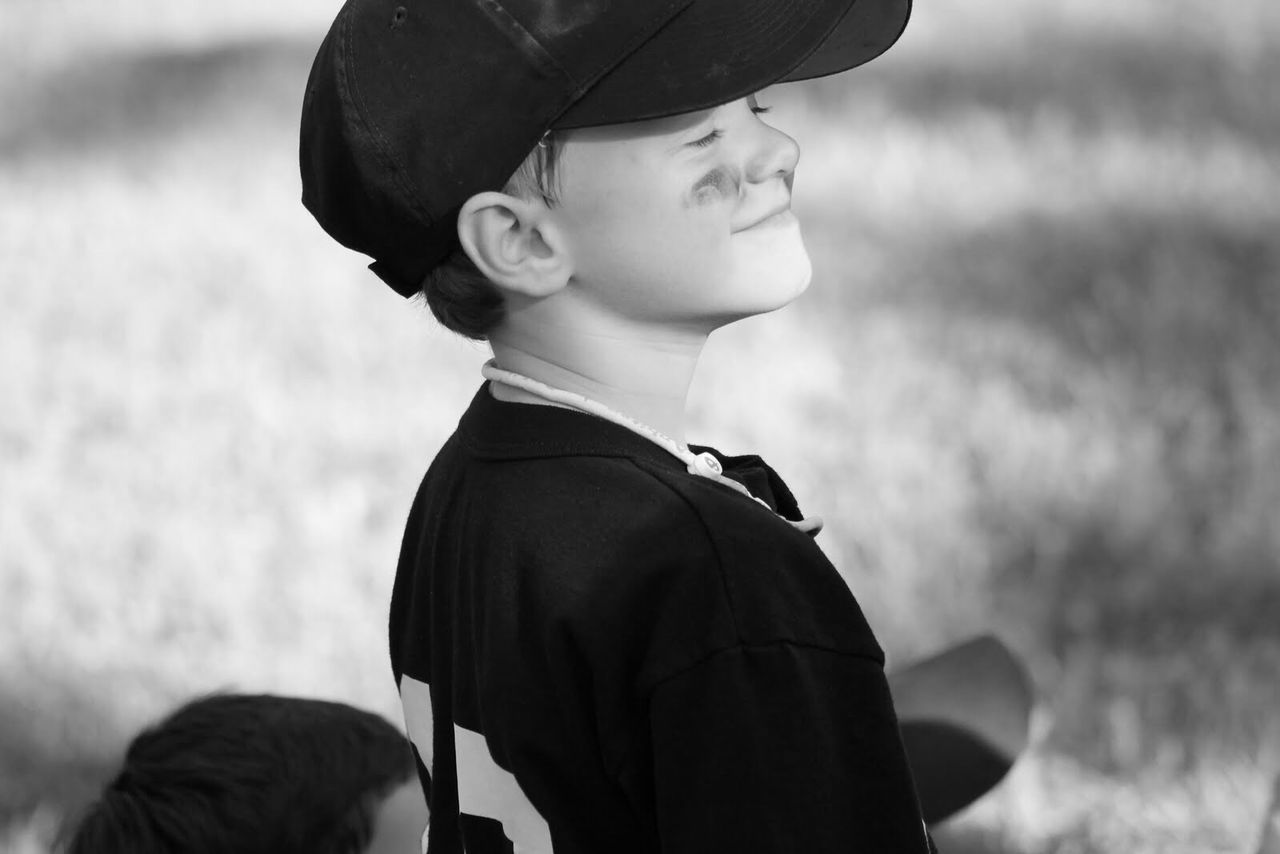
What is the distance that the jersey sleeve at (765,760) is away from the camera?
925mm

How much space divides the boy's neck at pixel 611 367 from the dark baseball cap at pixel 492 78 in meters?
0.09

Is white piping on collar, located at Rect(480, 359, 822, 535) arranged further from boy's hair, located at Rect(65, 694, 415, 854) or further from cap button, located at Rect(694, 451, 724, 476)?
boy's hair, located at Rect(65, 694, 415, 854)

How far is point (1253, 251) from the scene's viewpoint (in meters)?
3.03

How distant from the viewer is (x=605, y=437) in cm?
104

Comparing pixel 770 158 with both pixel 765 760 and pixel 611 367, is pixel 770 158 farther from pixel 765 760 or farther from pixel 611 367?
pixel 765 760

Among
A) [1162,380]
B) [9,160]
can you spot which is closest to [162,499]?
[9,160]

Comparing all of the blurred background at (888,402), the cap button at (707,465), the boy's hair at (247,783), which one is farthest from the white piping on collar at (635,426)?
the blurred background at (888,402)

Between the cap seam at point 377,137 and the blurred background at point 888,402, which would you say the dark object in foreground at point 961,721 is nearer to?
the blurred background at point 888,402

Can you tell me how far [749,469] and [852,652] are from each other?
25 cm

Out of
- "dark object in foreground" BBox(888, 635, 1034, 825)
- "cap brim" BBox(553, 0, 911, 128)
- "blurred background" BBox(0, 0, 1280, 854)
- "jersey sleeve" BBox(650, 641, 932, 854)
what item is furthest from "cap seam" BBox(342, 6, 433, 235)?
"blurred background" BBox(0, 0, 1280, 854)

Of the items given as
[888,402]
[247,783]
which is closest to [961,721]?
[247,783]

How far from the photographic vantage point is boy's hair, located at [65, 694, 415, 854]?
150 centimetres

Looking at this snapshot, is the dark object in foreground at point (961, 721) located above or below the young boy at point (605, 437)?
below

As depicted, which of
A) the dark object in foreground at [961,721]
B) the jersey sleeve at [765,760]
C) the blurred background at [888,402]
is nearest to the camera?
the jersey sleeve at [765,760]
